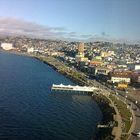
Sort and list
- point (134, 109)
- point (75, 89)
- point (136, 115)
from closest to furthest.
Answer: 1. point (136, 115)
2. point (134, 109)
3. point (75, 89)

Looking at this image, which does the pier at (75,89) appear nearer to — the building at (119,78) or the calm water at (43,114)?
the calm water at (43,114)

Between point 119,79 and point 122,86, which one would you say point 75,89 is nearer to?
point 122,86

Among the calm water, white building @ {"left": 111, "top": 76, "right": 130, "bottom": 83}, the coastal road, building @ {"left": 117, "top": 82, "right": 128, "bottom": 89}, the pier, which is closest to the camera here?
the coastal road

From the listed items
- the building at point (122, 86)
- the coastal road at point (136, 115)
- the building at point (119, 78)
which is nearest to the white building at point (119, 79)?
the building at point (119, 78)

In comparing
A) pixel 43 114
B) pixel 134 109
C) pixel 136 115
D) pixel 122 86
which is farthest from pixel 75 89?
pixel 43 114

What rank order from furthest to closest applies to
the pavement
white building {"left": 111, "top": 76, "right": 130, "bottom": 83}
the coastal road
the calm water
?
white building {"left": 111, "top": 76, "right": 130, "bottom": 83} < the pavement < the calm water < the coastal road

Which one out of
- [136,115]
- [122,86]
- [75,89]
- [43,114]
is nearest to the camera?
[43,114]

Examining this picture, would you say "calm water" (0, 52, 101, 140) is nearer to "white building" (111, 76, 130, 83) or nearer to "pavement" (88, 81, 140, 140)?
"pavement" (88, 81, 140, 140)

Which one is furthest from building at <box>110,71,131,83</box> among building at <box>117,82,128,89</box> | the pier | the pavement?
the pier

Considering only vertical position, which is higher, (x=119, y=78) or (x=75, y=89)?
(x=119, y=78)
